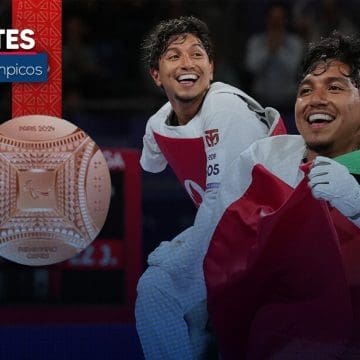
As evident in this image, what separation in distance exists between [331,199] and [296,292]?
25cm

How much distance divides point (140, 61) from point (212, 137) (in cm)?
61

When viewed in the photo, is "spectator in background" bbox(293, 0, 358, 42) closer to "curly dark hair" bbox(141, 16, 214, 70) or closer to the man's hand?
"curly dark hair" bbox(141, 16, 214, 70)

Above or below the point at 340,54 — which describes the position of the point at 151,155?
below

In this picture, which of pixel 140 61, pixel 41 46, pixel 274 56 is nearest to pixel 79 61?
pixel 140 61

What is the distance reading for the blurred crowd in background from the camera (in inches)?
111

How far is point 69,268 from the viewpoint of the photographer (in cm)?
293

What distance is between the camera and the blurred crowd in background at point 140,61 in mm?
2809

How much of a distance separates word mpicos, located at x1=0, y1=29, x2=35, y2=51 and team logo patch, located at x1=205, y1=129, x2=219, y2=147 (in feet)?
1.61

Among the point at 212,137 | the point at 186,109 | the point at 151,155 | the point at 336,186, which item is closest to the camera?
the point at 336,186

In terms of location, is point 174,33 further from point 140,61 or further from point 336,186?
point 336,186

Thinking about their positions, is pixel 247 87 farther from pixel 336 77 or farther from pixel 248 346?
pixel 248 346

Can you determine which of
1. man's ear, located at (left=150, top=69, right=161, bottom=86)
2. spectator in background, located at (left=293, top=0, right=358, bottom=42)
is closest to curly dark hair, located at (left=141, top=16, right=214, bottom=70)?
man's ear, located at (left=150, top=69, right=161, bottom=86)

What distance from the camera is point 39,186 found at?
2518 mm

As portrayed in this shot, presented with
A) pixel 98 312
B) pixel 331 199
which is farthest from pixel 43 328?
pixel 331 199
